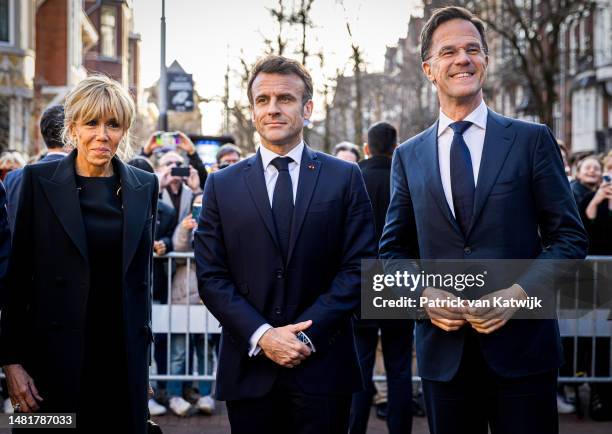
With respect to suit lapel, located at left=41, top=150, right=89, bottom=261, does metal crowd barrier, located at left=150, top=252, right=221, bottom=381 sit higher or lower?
lower

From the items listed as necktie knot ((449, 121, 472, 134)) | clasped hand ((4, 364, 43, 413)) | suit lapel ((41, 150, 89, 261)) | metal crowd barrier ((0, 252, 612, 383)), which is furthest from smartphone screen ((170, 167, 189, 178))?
necktie knot ((449, 121, 472, 134))

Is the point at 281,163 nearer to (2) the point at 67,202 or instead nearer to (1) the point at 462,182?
(1) the point at 462,182

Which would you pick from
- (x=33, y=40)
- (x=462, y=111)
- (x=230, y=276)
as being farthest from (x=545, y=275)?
(x=33, y=40)

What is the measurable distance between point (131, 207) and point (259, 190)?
0.63m

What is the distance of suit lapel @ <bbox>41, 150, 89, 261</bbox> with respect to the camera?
382 centimetres

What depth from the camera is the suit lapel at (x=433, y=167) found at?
3.66 meters

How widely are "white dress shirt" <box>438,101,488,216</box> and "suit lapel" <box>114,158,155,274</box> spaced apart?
1417 millimetres

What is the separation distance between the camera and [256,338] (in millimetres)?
3650

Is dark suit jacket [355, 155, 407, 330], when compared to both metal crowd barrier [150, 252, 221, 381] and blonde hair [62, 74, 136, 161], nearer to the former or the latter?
metal crowd barrier [150, 252, 221, 381]

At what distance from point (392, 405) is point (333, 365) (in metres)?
2.59

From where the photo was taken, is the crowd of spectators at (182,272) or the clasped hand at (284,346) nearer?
the clasped hand at (284,346)

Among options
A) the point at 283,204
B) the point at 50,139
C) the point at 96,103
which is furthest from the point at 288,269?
the point at 50,139

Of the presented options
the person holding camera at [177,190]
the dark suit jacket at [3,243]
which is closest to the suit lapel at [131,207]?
the dark suit jacket at [3,243]

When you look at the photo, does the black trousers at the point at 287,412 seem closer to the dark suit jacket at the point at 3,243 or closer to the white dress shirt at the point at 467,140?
the white dress shirt at the point at 467,140
